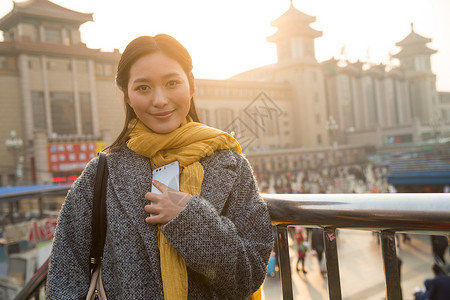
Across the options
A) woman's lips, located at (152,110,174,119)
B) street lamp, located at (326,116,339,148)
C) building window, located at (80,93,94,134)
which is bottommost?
woman's lips, located at (152,110,174,119)

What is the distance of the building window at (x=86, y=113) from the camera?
2253 centimetres

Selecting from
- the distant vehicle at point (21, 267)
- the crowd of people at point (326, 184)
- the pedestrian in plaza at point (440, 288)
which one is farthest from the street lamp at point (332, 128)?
the pedestrian in plaza at point (440, 288)

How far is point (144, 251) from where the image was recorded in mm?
968

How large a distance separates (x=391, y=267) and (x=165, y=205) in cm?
55

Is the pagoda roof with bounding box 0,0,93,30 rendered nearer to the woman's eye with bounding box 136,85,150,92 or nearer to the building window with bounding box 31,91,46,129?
the building window with bounding box 31,91,46,129

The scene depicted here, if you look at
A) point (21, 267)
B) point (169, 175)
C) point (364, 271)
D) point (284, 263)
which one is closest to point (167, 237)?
point (169, 175)

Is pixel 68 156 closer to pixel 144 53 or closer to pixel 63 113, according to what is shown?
pixel 63 113

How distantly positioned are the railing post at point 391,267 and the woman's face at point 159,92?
652 mm

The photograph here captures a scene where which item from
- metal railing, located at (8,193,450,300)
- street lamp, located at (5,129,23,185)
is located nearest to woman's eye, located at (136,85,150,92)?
metal railing, located at (8,193,450,300)

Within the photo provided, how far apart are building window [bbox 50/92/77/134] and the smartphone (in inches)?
898

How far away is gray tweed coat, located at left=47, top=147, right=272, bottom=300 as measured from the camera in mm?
916

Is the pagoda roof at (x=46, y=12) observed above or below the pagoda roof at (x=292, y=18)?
below

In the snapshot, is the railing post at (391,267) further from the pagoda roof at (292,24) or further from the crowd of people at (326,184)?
the pagoda roof at (292,24)

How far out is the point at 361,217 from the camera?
896 millimetres
